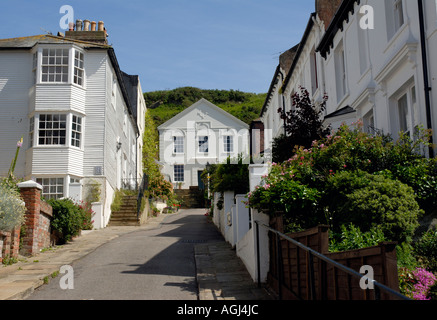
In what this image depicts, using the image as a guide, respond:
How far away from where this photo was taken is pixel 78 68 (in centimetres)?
2073

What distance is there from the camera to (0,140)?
20578 mm

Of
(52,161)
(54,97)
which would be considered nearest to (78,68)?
(54,97)

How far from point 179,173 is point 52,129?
20.9m

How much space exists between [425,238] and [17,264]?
28.7 feet

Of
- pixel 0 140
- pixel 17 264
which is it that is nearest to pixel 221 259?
pixel 17 264

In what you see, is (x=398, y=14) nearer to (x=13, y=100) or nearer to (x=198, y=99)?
(x=13, y=100)

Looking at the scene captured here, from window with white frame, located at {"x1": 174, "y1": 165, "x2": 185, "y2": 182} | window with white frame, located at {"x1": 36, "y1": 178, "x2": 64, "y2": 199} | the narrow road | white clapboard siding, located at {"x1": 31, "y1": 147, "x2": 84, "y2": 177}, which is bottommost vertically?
the narrow road

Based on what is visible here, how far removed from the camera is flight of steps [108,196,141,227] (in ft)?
67.4

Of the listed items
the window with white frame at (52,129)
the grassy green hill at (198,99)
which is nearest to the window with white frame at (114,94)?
the window with white frame at (52,129)

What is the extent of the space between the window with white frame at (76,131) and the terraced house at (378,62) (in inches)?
418

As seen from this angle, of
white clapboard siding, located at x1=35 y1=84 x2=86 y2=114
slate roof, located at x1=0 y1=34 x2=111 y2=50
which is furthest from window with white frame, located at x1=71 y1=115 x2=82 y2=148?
slate roof, located at x1=0 y1=34 x2=111 y2=50

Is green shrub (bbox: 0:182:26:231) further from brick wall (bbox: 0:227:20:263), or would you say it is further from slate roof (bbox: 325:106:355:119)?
slate roof (bbox: 325:106:355:119)

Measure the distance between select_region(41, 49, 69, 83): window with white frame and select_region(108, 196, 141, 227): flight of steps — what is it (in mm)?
6474

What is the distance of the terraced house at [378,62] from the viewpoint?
9625 millimetres
